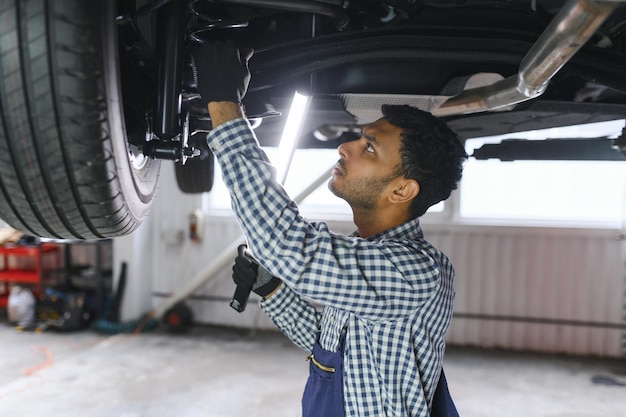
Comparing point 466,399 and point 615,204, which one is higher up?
point 615,204

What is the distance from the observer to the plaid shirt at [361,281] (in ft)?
2.92

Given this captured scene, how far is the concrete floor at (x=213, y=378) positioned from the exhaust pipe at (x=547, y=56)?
6.81 ft

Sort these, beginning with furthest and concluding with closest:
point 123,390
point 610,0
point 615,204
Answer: point 615,204 < point 123,390 < point 610,0

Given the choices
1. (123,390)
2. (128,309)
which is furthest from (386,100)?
(128,309)

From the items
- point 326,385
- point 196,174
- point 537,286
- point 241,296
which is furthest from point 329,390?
point 537,286

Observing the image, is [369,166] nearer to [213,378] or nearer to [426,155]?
[426,155]

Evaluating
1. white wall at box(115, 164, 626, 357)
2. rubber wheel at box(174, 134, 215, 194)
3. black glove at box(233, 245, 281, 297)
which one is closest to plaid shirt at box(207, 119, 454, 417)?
black glove at box(233, 245, 281, 297)

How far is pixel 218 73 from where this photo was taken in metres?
0.92

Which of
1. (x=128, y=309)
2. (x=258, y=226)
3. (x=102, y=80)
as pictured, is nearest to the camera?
(x=102, y=80)

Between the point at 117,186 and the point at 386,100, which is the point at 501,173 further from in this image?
the point at 117,186

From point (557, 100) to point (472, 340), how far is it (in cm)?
291

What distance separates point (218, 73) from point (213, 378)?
2617 mm

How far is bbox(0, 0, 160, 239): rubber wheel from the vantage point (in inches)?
29.1

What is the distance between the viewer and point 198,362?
346 centimetres
